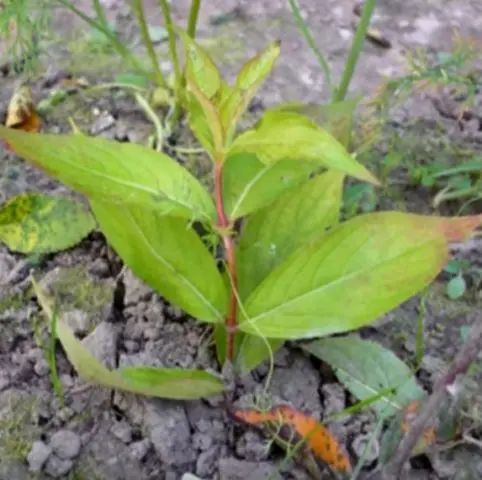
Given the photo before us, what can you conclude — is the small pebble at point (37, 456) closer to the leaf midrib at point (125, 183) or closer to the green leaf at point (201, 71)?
the leaf midrib at point (125, 183)

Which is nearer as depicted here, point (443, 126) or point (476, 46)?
point (443, 126)

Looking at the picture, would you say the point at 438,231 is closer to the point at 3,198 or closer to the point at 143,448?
the point at 143,448

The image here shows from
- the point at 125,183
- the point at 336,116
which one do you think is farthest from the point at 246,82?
the point at 336,116

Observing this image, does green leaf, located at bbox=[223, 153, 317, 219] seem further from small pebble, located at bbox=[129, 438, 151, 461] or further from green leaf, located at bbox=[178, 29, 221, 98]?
small pebble, located at bbox=[129, 438, 151, 461]

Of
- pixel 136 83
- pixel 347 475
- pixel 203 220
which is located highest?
pixel 203 220

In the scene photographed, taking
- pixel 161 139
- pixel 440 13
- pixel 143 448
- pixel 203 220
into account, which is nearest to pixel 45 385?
pixel 143 448

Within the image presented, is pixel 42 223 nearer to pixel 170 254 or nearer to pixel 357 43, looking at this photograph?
pixel 170 254
